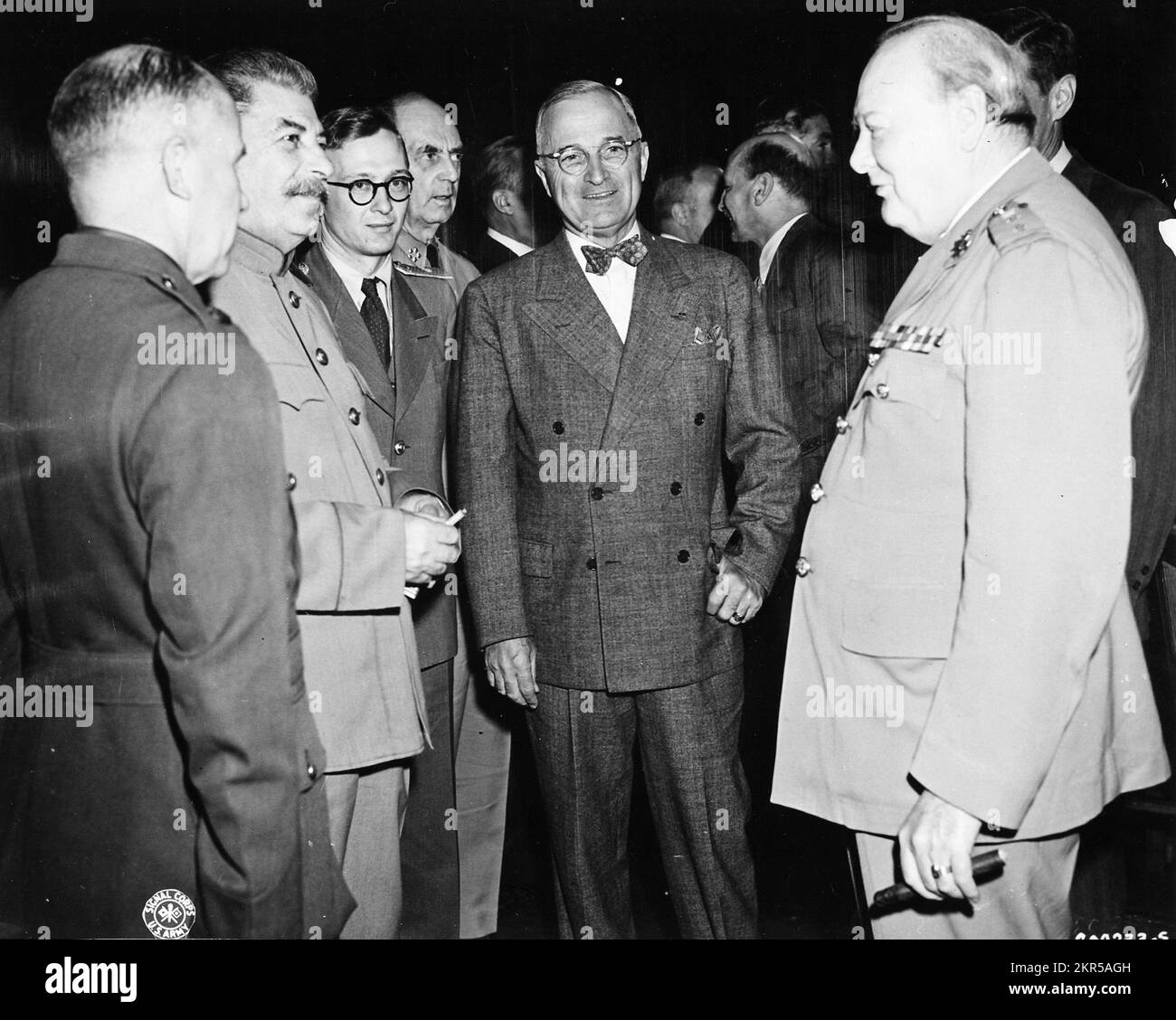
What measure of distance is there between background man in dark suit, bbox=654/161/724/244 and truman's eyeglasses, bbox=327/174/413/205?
3.78 ft

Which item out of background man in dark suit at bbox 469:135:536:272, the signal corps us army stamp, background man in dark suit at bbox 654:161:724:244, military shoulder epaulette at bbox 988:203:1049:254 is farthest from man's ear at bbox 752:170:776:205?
the signal corps us army stamp

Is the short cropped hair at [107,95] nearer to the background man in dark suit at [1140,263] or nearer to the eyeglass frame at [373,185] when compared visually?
the eyeglass frame at [373,185]

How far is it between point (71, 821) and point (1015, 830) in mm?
1530

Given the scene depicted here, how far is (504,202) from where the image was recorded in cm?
327

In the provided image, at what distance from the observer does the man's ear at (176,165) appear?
6.06 feet

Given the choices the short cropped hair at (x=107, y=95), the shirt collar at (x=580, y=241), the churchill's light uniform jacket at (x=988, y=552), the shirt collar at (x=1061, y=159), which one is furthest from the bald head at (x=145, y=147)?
the shirt collar at (x=1061, y=159)

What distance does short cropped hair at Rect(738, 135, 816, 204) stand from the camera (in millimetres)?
3209

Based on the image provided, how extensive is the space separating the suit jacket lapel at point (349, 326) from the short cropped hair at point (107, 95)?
0.73 metres

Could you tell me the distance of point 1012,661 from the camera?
1618mm

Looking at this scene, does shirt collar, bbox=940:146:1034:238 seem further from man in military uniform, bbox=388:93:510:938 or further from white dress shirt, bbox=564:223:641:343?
man in military uniform, bbox=388:93:510:938

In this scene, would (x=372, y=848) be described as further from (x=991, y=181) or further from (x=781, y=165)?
(x=781, y=165)

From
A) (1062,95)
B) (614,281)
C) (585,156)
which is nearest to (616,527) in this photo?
(614,281)

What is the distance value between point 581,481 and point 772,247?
3.74ft
